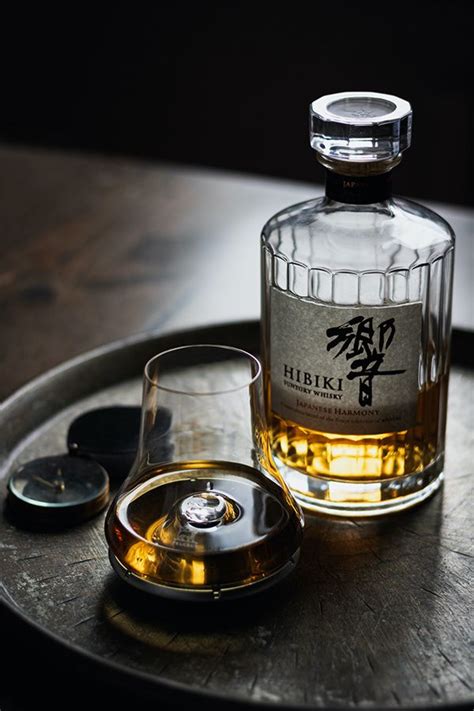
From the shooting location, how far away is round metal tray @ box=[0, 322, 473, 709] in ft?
1.64

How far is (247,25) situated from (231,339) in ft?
5.26

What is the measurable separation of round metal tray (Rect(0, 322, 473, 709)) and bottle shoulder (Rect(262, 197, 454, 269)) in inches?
6.0

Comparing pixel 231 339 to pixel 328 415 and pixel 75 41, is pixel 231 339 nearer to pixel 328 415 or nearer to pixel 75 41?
pixel 328 415

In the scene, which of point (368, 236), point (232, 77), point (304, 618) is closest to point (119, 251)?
point (368, 236)

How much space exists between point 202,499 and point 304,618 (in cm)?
9

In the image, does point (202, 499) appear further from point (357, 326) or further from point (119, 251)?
point (119, 251)

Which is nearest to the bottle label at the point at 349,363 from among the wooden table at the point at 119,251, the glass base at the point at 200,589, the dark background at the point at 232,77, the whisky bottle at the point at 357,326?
the whisky bottle at the point at 357,326

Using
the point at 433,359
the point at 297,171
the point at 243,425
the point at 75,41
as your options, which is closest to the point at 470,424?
the point at 433,359

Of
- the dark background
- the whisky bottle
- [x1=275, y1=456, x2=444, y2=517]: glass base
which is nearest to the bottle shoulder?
the whisky bottle

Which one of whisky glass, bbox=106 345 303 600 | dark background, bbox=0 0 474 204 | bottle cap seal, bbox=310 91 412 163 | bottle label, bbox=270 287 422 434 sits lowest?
dark background, bbox=0 0 474 204

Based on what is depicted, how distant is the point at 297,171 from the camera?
2.36 meters

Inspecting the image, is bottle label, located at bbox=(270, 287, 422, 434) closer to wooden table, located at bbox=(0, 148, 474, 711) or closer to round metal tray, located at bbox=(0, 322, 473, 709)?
round metal tray, located at bbox=(0, 322, 473, 709)

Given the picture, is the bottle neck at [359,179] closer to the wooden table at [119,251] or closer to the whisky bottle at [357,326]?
the whisky bottle at [357,326]

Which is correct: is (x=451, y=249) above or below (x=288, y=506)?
above
